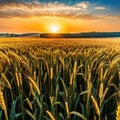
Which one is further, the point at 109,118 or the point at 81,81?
the point at 81,81

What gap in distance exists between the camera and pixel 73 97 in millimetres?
1872

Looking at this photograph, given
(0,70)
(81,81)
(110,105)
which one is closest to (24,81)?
(0,70)

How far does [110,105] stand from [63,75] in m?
0.54

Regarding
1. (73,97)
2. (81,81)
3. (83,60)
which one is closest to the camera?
(73,97)

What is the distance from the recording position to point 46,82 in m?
2.31

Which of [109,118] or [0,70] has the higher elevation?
[0,70]

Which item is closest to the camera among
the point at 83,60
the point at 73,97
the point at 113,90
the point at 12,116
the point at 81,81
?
the point at 12,116

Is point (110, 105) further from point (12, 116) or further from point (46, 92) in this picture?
point (12, 116)

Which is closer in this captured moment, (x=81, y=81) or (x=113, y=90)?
(x=113, y=90)

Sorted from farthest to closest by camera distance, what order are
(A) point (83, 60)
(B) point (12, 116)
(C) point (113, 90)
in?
(A) point (83, 60)
(C) point (113, 90)
(B) point (12, 116)

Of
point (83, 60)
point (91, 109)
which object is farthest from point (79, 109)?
point (83, 60)

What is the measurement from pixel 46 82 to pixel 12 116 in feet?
2.47

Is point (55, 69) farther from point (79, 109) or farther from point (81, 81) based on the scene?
point (79, 109)

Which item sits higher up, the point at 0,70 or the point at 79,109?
the point at 0,70
